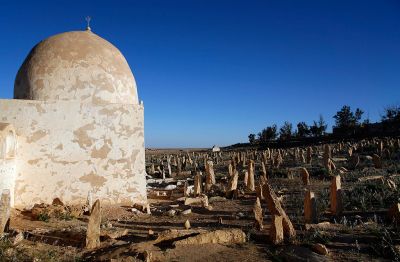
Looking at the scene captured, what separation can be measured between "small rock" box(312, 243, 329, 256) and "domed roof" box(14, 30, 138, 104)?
773 cm

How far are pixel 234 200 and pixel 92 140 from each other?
4.74 meters

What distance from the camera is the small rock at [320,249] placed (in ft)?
17.5

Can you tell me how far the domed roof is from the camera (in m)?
10.7

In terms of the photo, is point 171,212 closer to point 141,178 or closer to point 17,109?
point 141,178

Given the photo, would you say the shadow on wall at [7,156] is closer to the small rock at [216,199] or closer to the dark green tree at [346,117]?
the small rock at [216,199]

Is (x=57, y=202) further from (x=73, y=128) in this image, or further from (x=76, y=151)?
(x=73, y=128)

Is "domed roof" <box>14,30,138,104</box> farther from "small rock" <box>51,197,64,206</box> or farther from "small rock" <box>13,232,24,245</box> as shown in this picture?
"small rock" <box>13,232,24,245</box>

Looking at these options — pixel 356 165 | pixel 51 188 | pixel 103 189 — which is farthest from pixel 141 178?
pixel 356 165

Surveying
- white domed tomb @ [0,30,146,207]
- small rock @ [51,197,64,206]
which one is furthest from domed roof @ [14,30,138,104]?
small rock @ [51,197,64,206]

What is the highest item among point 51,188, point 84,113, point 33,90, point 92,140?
point 33,90

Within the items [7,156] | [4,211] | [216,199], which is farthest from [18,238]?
[216,199]

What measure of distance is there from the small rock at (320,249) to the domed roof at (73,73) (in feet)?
25.3

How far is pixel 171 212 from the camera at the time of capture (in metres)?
9.36

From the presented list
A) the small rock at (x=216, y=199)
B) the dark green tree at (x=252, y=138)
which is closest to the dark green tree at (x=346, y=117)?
the dark green tree at (x=252, y=138)
